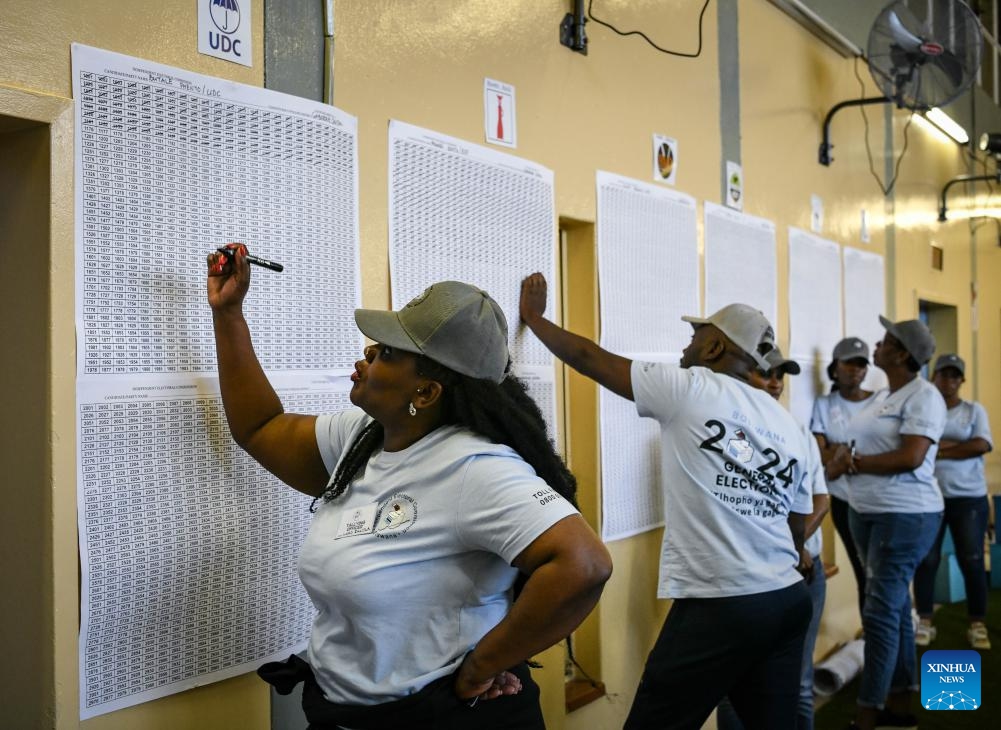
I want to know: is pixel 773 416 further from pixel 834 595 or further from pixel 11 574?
pixel 834 595

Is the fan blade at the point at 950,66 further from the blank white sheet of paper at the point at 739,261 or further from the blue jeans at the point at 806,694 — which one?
the blue jeans at the point at 806,694

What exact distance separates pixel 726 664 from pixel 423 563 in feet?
3.71

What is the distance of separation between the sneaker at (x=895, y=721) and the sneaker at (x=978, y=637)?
1469mm

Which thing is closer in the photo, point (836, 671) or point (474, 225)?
point (474, 225)

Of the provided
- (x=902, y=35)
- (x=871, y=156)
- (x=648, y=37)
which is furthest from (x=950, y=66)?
(x=648, y=37)

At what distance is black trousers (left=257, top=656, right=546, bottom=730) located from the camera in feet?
4.91

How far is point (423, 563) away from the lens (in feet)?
4.95

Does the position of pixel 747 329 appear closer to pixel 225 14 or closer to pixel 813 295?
pixel 225 14

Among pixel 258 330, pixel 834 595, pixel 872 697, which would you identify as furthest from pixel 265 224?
pixel 834 595

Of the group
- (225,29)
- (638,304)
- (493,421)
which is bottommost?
(493,421)

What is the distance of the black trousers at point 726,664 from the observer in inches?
91.0

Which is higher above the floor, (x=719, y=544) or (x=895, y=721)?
(x=719, y=544)

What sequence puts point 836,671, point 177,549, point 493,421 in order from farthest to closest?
point 836,671
point 177,549
point 493,421

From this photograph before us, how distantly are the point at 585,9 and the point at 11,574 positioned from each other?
218 centimetres
